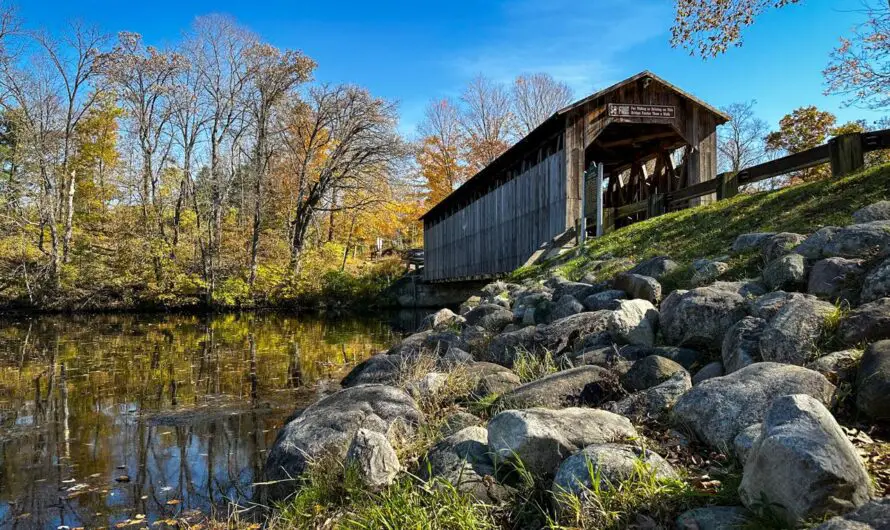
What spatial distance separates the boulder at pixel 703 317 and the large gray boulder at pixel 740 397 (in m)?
1.32

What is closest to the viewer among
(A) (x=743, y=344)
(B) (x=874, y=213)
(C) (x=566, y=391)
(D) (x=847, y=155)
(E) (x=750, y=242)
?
(A) (x=743, y=344)

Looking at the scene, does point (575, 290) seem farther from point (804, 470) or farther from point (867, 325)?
point (804, 470)

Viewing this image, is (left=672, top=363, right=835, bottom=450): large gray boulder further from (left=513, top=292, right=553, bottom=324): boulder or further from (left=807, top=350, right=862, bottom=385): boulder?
(left=513, top=292, right=553, bottom=324): boulder

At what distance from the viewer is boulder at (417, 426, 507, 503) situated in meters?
3.06

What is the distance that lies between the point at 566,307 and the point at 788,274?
7.68ft

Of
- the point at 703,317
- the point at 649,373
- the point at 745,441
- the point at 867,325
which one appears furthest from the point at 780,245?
the point at 745,441

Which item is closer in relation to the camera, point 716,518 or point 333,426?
point 716,518

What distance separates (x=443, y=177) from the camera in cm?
3797

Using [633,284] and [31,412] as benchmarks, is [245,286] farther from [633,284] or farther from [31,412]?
[633,284]

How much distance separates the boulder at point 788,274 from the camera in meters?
4.81

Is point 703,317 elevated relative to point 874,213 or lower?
lower

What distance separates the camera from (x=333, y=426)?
425 cm

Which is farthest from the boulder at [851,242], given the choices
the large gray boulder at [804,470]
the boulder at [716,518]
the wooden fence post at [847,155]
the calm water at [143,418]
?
the calm water at [143,418]

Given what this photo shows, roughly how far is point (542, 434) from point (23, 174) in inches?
1019
